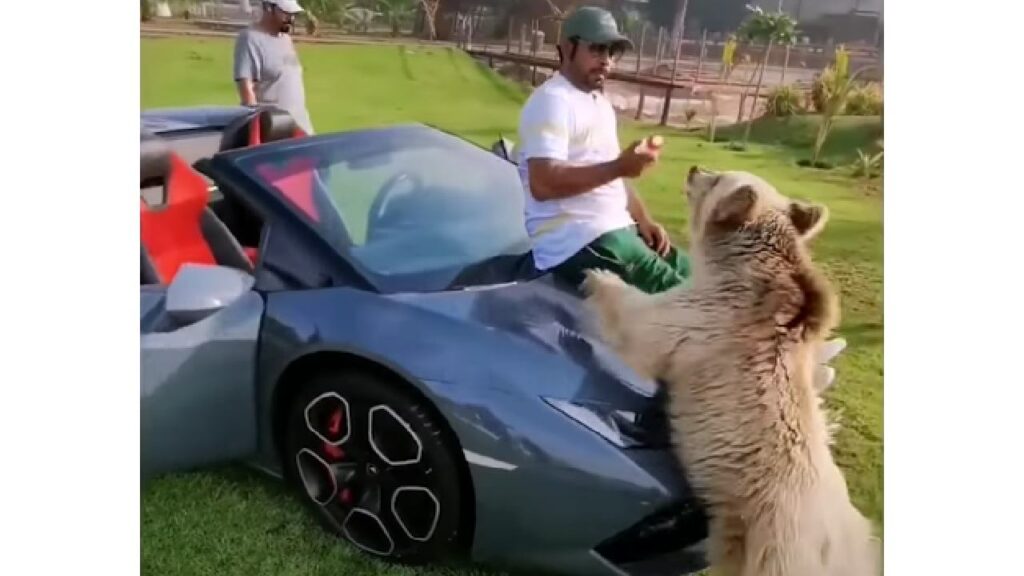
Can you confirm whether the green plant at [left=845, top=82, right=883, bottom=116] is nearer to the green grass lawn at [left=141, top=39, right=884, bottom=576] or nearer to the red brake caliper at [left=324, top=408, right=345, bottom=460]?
the green grass lawn at [left=141, top=39, right=884, bottom=576]

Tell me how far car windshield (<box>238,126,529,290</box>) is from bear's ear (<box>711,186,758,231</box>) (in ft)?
1.43

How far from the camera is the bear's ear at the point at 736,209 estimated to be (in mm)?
2377

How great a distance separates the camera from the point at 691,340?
2350 mm

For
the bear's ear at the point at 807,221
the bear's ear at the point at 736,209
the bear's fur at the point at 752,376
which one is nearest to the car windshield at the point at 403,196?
the bear's fur at the point at 752,376

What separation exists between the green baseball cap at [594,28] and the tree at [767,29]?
0.26 meters

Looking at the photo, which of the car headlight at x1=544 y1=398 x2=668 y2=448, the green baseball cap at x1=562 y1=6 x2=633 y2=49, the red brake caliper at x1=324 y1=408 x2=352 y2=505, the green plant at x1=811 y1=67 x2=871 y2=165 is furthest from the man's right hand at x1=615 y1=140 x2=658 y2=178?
the red brake caliper at x1=324 y1=408 x2=352 y2=505

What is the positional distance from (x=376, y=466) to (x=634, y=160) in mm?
886

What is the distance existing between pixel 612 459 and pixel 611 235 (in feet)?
1.61

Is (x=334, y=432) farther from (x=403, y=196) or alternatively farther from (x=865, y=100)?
(x=865, y=100)

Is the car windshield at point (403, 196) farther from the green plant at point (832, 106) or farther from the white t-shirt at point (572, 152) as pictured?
the green plant at point (832, 106)

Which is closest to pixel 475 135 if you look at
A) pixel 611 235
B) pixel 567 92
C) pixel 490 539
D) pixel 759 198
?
pixel 567 92

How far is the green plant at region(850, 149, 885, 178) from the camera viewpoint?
2432mm

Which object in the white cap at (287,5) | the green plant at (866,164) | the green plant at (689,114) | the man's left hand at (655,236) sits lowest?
the man's left hand at (655,236)

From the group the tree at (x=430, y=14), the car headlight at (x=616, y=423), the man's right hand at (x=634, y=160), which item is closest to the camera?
the car headlight at (x=616, y=423)
